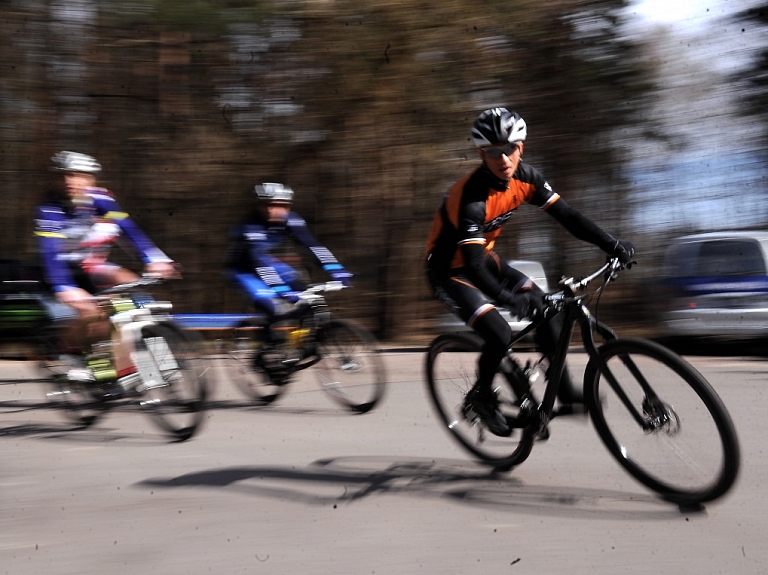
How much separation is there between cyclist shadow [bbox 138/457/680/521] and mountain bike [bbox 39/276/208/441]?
0.86 m

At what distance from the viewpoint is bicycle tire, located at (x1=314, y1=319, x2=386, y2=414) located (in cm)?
741

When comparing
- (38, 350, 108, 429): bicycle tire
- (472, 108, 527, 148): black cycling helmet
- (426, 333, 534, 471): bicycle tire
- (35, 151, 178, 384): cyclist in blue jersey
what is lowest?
(38, 350, 108, 429): bicycle tire

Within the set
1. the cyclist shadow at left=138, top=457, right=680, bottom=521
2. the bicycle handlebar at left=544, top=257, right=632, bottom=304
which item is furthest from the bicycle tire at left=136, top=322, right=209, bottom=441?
the bicycle handlebar at left=544, top=257, right=632, bottom=304

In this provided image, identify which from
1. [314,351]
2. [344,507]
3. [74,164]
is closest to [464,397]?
[344,507]

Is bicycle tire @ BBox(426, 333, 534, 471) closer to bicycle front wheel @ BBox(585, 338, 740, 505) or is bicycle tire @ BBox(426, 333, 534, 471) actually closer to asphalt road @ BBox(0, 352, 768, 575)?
asphalt road @ BBox(0, 352, 768, 575)

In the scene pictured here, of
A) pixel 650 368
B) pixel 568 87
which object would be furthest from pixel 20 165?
pixel 650 368

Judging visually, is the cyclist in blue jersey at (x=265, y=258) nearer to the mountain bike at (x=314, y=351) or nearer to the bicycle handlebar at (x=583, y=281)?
the mountain bike at (x=314, y=351)

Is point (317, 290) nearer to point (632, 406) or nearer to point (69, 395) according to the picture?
point (69, 395)

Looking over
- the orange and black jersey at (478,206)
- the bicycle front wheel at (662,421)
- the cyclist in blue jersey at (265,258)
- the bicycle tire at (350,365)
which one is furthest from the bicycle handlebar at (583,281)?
the cyclist in blue jersey at (265,258)

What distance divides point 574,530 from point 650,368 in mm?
815

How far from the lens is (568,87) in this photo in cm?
1426

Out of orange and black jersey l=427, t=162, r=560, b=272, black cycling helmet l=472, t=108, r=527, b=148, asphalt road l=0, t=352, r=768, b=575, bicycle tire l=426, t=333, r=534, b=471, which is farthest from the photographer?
bicycle tire l=426, t=333, r=534, b=471

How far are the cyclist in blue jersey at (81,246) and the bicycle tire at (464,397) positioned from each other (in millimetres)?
2152

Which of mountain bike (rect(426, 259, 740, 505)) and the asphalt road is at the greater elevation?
mountain bike (rect(426, 259, 740, 505))
